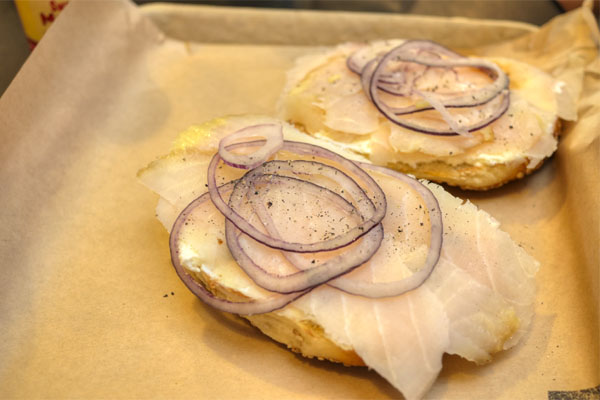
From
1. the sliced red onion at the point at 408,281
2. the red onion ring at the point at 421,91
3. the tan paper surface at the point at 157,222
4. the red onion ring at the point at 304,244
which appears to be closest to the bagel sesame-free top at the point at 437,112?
the red onion ring at the point at 421,91

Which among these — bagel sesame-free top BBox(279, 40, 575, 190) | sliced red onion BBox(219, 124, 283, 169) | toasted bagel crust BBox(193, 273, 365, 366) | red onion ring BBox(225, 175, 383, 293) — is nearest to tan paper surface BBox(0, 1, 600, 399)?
toasted bagel crust BBox(193, 273, 365, 366)

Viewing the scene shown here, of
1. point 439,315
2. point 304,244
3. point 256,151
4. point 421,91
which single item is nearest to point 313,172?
point 256,151

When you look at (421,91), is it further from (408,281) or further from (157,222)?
(157,222)

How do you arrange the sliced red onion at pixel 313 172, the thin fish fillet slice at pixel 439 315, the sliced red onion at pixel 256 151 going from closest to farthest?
1. the thin fish fillet slice at pixel 439 315
2. the sliced red onion at pixel 313 172
3. the sliced red onion at pixel 256 151

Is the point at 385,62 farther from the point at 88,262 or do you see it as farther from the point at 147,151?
the point at 88,262

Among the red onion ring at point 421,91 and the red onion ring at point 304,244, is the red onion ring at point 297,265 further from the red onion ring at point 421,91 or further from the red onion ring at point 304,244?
the red onion ring at point 421,91

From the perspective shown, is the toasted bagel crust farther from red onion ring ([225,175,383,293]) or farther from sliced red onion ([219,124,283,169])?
sliced red onion ([219,124,283,169])
